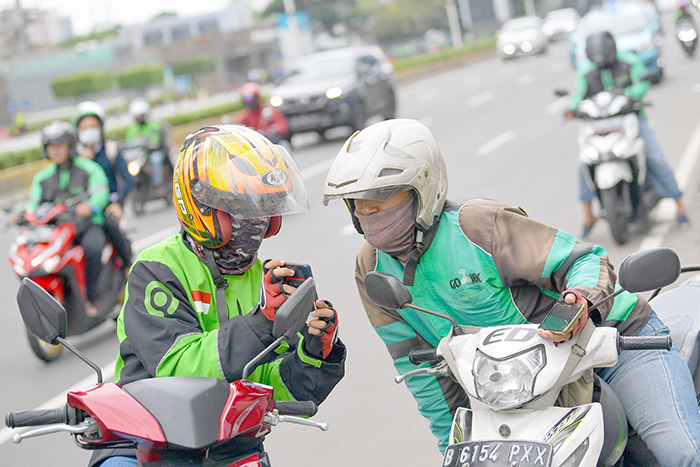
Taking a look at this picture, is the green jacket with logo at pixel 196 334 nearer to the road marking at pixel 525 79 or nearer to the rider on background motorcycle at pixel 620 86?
the rider on background motorcycle at pixel 620 86

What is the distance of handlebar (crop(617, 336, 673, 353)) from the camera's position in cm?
265

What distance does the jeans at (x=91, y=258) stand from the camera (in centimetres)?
769

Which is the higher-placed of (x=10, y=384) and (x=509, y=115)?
(x=10, y=384)

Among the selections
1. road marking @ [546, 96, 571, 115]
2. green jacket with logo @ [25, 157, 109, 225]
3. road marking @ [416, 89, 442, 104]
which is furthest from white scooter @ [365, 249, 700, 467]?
road marking @ [416, 89, 442, 104]

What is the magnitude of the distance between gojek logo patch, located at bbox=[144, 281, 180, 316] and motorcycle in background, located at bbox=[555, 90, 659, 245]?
5746mm

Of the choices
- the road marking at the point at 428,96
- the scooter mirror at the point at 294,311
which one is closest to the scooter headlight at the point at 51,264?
the scooter mirror at the point at 294,311

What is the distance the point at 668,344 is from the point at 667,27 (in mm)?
48383

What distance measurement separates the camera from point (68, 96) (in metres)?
64.8

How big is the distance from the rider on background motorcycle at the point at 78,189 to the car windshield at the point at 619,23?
15191 millimetres

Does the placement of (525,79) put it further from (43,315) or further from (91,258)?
(43,315)

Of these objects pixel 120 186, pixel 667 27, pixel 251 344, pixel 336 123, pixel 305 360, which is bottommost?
pixel 667 27

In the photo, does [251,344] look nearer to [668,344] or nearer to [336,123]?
[668,344]

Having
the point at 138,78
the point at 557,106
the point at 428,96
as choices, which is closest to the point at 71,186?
the point at 557,106

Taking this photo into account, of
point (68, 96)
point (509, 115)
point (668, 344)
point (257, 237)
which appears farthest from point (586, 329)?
point (68, 96)
